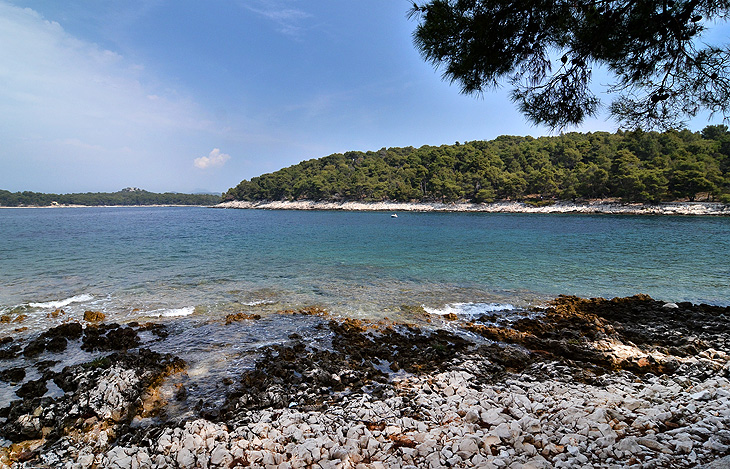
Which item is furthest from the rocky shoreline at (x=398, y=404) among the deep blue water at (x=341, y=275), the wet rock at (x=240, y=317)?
the deep blue water at (x=341, y=275)

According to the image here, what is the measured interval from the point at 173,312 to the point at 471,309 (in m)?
9.31

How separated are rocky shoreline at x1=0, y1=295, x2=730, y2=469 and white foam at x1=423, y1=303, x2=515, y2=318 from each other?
1.83 m

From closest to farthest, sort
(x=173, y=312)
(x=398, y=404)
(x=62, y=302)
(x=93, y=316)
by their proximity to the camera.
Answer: (x=398, y=404) → (x=93, y=316) → (x=173, y=312) → (x=62, y=302)

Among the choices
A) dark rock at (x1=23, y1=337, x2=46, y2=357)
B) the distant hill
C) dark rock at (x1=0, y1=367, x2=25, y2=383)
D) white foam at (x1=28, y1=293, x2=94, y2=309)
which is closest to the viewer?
dark rock at (x1=0, y1=367, x2=25, y2=383)

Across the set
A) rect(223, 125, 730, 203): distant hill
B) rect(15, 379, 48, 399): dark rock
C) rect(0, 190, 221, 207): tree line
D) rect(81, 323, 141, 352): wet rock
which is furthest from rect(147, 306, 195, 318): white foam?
rect(0, 190, 221, 207): tree line

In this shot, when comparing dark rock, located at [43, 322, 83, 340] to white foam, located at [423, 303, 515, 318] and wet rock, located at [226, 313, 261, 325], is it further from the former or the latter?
white foam, located at [423, 303, 515, 318]

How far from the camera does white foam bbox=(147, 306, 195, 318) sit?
9.66 meters

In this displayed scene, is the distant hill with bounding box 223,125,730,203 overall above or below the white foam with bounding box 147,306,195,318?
above

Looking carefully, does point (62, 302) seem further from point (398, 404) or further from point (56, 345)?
point (398, 404)

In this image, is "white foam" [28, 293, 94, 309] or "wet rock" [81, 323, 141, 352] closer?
"wet rock" [81, 323, 141, 352]

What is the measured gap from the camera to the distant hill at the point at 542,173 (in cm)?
5603

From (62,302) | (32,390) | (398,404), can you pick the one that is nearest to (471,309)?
(398,404)

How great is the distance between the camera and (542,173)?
73938 millimetres

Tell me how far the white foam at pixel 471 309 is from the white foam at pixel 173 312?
293 inches
